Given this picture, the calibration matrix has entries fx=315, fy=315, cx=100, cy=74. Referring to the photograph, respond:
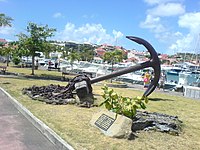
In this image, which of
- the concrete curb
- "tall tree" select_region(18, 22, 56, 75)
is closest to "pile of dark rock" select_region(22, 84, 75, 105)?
the concrete curb

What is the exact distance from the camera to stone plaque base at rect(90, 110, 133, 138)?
7.43m

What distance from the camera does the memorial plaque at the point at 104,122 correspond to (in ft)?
25.6

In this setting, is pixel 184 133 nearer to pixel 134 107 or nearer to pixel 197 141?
pixel 197 141

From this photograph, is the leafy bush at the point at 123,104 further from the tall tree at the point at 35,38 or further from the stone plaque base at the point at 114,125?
the tall tree at the point at 35,38

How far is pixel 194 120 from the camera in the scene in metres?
11.3

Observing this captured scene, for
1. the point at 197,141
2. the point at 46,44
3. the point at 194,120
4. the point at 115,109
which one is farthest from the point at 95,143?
the point at 46,44

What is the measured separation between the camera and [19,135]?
24.8ft

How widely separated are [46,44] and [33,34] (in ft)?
4.65

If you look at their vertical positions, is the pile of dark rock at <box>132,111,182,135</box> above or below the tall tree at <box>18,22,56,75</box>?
below

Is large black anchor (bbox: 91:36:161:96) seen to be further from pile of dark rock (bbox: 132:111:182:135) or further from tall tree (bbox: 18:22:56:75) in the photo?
tall tree (bbox: 18:22:56:75)

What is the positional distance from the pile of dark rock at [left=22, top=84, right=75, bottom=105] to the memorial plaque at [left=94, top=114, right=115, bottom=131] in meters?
3.91

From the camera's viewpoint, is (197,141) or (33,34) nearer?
(197,141)

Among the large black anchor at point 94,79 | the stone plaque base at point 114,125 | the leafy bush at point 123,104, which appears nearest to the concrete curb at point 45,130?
the stone plaque base at point 114,125

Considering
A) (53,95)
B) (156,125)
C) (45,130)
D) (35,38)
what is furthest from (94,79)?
(35,38)
